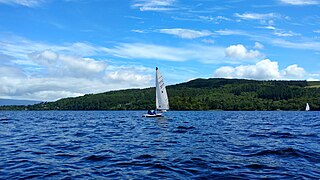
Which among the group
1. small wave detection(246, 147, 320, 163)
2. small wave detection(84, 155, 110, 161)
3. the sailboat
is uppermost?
the sailboat

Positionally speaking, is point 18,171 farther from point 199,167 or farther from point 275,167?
point 275,167

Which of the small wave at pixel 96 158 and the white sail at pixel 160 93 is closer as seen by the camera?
the small wave at pixel 96 158

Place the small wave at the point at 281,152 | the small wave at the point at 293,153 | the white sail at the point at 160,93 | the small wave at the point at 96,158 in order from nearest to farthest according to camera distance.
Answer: the small wave at the point at 96,158 → the small wave at the point at 293,153 → the small wave at the point at 281,152 → the white sail at the point at 160,93

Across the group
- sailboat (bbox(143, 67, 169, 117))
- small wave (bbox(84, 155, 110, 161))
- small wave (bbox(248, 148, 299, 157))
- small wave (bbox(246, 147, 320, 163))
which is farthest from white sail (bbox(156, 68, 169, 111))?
small wave (bbox(84, 155, 110, 161))

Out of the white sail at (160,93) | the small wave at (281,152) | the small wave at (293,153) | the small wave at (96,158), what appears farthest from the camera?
the white sail at (160,93)

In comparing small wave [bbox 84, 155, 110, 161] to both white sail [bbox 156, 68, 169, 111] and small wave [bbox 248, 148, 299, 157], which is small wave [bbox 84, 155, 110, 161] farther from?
white sail [bbox 156, 68, 169, 111]

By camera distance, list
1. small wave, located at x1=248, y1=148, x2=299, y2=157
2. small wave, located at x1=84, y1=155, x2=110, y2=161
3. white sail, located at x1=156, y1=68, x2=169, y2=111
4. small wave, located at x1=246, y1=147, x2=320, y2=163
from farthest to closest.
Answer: white sail, located at x1=156, y1=68, x2=169, y2=111 → small wave, located at x1=248, y1=148, x2=299, y2=157 → small wave, located at x1=246, y1=147, x2=320, y2=163 → small wave, located at x1=84, y1=155, x2=110, y2=161

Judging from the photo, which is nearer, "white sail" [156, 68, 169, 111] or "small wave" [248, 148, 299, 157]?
"small wave" [248, 148, 299, 157]

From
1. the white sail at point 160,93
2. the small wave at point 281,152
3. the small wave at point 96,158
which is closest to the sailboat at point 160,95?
the white sail at point 160,93

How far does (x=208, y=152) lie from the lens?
2411 cm

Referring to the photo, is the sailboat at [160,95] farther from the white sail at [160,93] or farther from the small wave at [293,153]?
the small wave at [293,153]

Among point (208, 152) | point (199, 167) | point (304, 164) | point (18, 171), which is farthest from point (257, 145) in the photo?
point (18, 171)

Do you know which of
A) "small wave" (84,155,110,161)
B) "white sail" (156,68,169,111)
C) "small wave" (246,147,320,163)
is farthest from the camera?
"white sail" (156,68,169,111)

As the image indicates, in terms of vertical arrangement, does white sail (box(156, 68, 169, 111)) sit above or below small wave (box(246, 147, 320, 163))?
above
